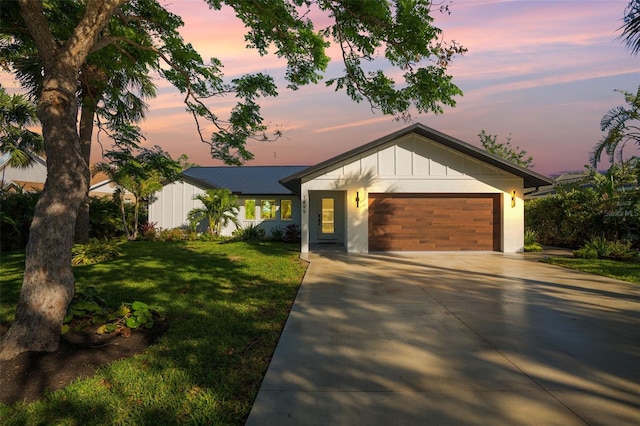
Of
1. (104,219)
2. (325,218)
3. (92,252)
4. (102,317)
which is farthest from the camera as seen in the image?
(325,218)

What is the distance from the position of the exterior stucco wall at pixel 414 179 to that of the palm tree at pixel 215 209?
703 cm

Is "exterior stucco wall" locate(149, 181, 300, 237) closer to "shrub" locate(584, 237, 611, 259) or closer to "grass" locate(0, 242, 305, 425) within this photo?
"grass" locate(0, 242, 305, 425)

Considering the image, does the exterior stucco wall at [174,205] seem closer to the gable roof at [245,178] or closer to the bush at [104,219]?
the gable roof at [245,178]

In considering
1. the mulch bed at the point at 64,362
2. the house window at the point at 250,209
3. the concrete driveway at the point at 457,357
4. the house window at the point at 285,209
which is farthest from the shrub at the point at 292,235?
the mulch bed at the point at 64,362

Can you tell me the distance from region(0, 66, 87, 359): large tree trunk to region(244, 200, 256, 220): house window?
55.2ft

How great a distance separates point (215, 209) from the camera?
1980cm

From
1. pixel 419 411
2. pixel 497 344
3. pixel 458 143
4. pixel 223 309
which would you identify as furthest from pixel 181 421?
pixel 458 143

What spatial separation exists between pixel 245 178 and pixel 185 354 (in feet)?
68.3

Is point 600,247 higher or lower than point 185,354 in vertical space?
higher

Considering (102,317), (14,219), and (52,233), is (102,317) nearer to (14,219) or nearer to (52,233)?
(52,233)

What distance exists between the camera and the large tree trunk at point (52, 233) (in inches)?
164

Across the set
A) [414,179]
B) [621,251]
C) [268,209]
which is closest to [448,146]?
[414,179]

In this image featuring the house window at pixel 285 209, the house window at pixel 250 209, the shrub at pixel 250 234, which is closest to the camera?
the shrub at pixel 250 234

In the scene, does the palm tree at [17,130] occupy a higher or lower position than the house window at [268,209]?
higher
